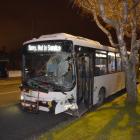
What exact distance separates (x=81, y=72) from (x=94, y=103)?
243cm

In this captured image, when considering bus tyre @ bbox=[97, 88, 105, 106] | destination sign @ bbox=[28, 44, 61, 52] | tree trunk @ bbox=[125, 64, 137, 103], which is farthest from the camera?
bus tyre @ bbox=[97, 88, 105, 106]

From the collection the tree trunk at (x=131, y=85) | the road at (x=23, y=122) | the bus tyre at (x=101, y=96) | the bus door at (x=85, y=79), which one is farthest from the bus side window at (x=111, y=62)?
the road at (x=23, y=122)

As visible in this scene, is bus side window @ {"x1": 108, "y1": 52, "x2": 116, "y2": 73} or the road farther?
bus side window @ {"x1": 108, "y1": 52, "x2": 116, "y2": 73}

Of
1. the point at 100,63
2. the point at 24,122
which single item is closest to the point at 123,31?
the point at 100,63

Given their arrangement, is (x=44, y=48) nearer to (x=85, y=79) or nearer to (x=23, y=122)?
(x=85, y=79)

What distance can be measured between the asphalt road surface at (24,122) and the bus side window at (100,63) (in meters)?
3.01

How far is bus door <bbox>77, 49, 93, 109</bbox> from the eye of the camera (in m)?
15.1

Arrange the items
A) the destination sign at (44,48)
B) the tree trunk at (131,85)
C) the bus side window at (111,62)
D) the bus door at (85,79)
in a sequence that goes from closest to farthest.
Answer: the destination sign at (44,48)
the bus door at (85,79)
the tree trunk at (131,85)
the bus side window at (111,62)

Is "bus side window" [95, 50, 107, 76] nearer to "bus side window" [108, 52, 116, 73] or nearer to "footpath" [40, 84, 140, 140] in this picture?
"bus side window" [108, 52, 116, 73]

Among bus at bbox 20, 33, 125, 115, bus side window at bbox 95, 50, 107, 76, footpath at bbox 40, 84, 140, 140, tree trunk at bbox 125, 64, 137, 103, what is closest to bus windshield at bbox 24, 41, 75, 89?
bus at bbox 20, 33, 125, 115

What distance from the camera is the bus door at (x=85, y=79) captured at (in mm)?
15133

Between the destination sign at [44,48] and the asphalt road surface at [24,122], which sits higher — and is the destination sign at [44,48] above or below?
above

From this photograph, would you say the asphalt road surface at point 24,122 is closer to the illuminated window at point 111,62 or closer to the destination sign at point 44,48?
the destination sign at point 44,48

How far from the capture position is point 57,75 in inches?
575
